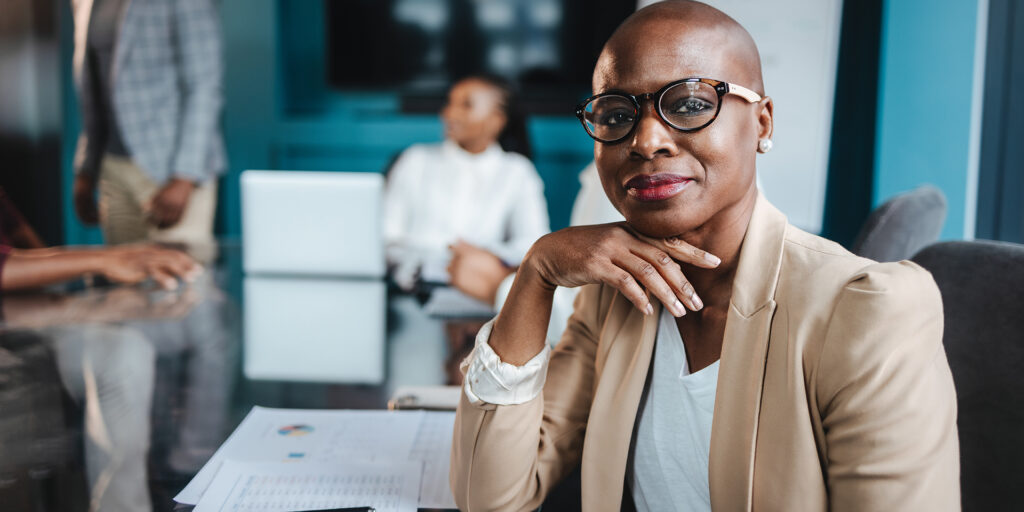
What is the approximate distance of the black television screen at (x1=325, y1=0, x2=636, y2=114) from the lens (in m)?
4.79

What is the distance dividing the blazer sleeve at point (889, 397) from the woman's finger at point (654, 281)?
163 millimetres

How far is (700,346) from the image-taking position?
87 centimetres

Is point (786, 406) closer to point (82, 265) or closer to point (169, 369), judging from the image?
point (169, 369)

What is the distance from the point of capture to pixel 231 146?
4859 millimetres

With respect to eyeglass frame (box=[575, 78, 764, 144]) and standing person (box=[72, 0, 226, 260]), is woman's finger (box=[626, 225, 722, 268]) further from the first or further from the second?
standing person (box=[72, 0, 226, 260])

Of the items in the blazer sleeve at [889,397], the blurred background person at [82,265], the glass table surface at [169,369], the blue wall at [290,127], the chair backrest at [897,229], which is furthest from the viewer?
the blue wall at [290,127]

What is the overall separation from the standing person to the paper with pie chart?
2293 millimetres

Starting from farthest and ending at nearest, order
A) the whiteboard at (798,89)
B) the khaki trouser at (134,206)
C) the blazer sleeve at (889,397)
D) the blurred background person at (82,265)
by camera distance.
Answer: the whiteboard at (798,89) → the khaki trouser at (134,206) → the blurred background person at (82,265) → the blazer sleeve at (889,397)

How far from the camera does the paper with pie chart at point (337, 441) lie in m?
0.90

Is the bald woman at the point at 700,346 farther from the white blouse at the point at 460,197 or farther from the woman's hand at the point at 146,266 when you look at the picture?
the white blouse at the point at 460,197

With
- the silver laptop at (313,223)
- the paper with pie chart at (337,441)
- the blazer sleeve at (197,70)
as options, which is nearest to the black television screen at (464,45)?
the blazer sleeve at (197,70)

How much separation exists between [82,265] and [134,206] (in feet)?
5.38

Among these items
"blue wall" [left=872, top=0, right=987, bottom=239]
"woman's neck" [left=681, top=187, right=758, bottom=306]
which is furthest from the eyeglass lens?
"blue wall" [left=872, top=0, right=987, bottom=239]

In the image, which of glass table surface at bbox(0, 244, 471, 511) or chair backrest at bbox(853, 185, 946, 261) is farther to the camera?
chair backrest at bbox(853, 185, 946, 261)
